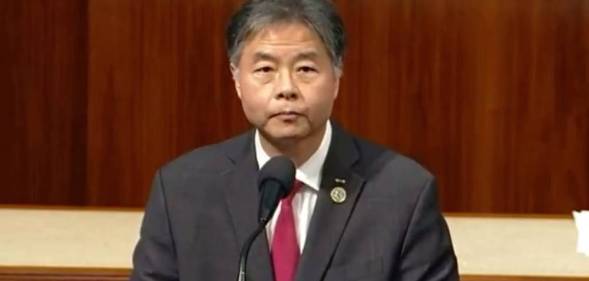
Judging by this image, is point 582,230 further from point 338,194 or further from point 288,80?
point 288,80

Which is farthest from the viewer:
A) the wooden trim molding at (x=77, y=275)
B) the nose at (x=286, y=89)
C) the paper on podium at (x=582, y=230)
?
the paper on podium at (x=582, y=230)

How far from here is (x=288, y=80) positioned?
1.97m

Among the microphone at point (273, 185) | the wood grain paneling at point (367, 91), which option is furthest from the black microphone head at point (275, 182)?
the wood grain paneling at point (367, 91)

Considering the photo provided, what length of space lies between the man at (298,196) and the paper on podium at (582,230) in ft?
3.01

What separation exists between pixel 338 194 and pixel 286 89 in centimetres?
18

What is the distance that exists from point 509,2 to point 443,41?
0.18 metres

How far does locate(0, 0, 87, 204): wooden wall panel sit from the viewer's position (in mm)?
3291

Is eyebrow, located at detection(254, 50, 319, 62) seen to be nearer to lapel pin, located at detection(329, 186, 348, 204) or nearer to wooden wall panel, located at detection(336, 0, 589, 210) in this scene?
lapel pin, located at detection(329, 186, 348, 204)

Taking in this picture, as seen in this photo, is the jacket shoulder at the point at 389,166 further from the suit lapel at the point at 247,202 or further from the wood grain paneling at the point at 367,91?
the wood grain paneling at the point at 367,91

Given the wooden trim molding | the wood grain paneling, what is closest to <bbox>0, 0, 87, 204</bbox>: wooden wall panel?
the wood grain paneling

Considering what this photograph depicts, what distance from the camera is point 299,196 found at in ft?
6.77

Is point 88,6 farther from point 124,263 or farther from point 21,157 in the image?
point 124,263

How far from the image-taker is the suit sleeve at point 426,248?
1981 mm

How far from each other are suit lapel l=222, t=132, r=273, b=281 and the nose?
17 centimetres
